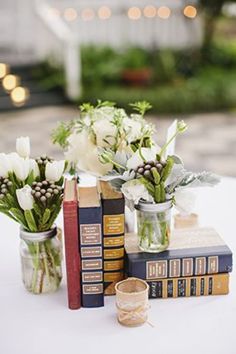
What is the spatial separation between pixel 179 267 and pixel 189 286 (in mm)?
60

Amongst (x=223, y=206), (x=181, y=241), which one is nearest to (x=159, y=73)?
(x=223, y=206)

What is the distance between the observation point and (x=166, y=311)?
59.8 inches

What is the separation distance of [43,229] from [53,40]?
258 inches

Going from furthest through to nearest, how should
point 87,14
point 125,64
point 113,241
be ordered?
point 87,14, point 125,64, point 113,241

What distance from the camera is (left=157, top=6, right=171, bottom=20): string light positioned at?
901 cm

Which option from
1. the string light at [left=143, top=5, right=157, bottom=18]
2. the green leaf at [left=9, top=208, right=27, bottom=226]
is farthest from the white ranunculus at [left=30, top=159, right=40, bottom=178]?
the string light at [left=143, top=5, right=157, bottom=18]

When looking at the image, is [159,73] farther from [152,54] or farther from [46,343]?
[46,343]

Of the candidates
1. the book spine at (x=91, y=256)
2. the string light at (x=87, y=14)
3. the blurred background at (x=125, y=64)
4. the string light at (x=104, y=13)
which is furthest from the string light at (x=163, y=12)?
the book spine at (x=91, y=256)

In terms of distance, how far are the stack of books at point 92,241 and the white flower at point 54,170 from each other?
0.13ft

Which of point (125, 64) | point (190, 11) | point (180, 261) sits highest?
point (190, 11)

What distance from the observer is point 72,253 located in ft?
4.93

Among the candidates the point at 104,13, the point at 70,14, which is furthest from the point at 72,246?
the point at 104,13

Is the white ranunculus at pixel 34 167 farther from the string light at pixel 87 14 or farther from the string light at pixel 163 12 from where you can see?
the string light at pixel 163 12

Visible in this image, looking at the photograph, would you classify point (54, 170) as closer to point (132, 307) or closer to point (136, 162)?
point (136, 162)
